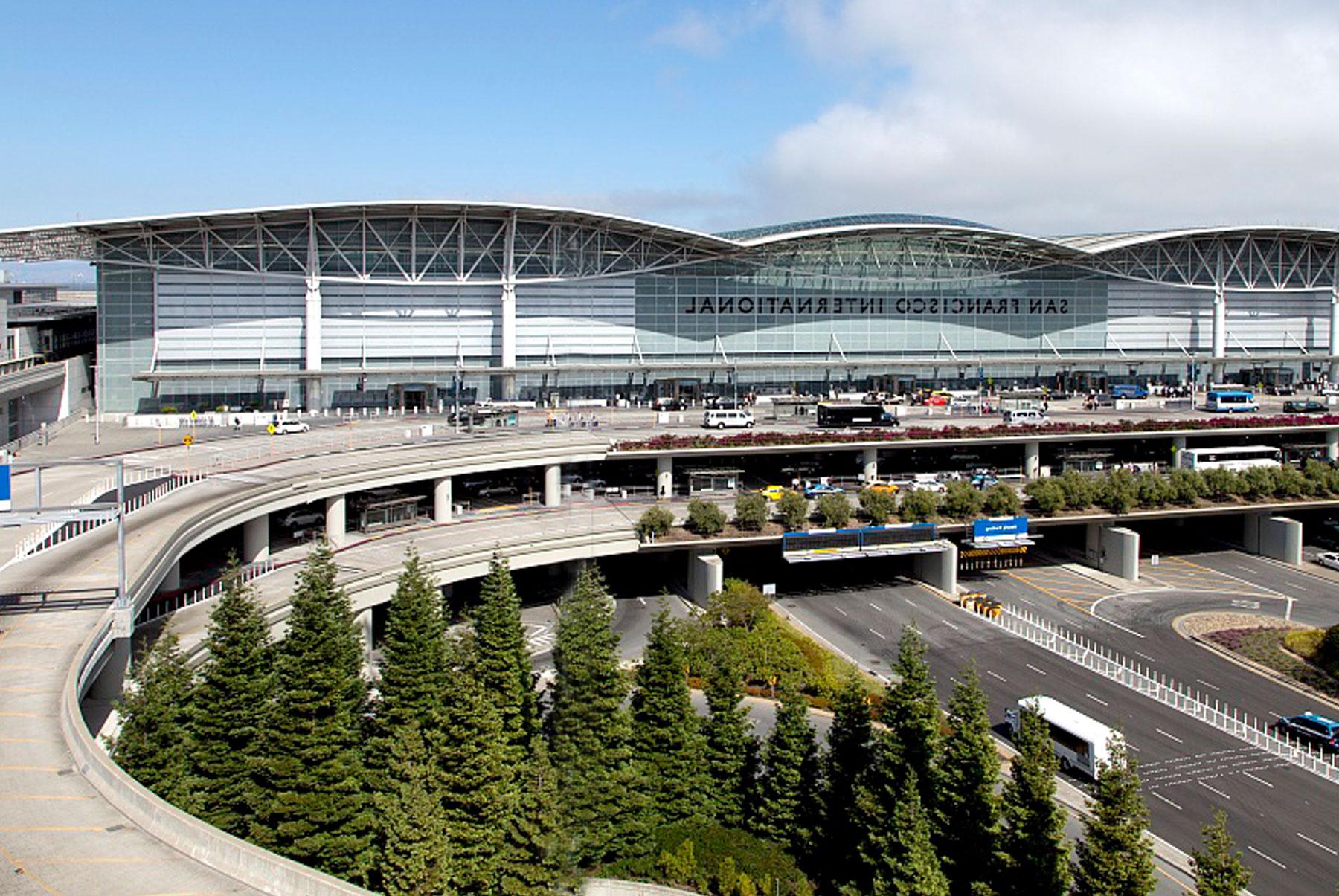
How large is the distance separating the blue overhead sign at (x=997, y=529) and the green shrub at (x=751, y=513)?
11264 millimetres

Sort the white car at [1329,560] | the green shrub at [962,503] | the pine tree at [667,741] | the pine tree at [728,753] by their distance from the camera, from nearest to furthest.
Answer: the pine tree at [667,741] < the pine tree at [728,753] < the green shrub at [962,503] < the white car at [1329,560]

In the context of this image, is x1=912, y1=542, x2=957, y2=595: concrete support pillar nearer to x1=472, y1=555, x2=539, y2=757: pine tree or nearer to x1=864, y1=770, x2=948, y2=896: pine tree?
x1=472, y1=555, x2=539, y2=757: pine tree

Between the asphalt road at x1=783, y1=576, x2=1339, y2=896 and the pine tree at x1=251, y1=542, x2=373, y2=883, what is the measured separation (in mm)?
20667

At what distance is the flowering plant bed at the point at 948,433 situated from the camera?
200ft

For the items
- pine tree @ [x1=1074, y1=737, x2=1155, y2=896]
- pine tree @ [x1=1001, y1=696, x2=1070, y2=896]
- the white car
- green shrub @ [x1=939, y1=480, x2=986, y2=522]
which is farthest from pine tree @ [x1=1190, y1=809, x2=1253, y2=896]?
the white car

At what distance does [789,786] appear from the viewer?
1102 inches

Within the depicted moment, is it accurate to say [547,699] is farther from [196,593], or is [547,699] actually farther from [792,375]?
[792,375]

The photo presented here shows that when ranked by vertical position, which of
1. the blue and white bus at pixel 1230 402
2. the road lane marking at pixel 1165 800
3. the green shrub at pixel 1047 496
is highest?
the blue and white bus at pixel 1230 402

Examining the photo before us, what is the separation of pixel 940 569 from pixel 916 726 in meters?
28.8

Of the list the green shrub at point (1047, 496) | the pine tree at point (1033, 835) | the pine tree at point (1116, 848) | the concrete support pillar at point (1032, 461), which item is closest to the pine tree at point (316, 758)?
the pine tree at point (1033, 835)

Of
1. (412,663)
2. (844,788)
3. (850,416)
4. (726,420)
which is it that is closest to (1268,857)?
(844,788)

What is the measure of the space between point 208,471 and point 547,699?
20.5 metres

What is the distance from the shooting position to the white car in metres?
60.1

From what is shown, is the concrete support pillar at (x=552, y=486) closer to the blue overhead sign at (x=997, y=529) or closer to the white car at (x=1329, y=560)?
the blue overhead sign at (x=997, y=529)
